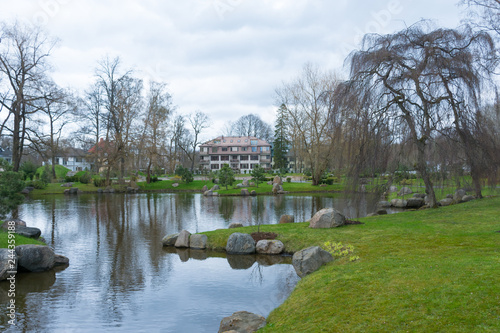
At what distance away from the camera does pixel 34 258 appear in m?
11.7

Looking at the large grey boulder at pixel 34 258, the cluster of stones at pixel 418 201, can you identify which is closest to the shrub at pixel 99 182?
the cluster of stones at pixel 418 201

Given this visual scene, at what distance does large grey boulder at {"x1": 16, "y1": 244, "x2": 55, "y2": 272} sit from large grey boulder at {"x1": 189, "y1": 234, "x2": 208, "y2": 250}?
5199 mm

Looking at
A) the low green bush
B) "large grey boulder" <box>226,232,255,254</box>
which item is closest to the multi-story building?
the low green bush

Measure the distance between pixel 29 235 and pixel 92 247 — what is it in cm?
282

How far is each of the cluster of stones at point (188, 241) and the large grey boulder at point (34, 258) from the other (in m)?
4.61

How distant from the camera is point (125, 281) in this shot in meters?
10.8

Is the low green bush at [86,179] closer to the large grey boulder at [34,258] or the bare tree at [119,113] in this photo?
the bare tree at [119,113]

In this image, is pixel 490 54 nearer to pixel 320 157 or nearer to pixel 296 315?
pixel 296 315

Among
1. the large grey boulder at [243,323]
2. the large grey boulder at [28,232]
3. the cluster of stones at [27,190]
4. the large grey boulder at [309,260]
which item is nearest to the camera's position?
the large grey boulder at [243,323]

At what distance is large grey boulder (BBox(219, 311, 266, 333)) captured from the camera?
6.85 meters

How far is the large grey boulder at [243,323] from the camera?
685 cm

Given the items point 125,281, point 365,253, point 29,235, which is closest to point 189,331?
point 125,281

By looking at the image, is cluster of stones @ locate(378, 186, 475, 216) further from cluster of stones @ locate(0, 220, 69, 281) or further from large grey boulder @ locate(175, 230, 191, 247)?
cluster of stones @ locate(0, 220, 69, 281)

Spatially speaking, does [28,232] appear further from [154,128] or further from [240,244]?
[154,128]
